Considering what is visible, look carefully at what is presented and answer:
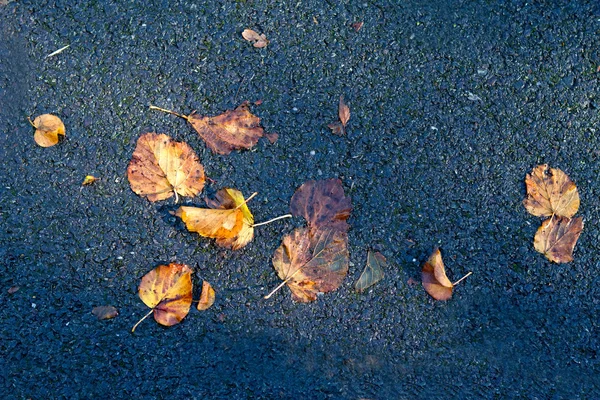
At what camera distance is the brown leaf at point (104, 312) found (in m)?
2.05

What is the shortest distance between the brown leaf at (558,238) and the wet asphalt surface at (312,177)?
40 millimetres

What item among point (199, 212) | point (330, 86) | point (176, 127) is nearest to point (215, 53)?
point (176, 127)

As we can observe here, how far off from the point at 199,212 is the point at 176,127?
0.38 m

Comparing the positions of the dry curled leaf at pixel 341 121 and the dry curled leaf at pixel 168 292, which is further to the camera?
the dry curled leaf at pixel 341 121

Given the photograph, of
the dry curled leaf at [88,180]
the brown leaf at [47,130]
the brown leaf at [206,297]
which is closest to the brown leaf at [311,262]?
the brown leaf at [206,297]

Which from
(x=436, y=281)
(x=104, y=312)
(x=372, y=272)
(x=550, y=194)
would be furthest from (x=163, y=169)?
(x=550, y=194)

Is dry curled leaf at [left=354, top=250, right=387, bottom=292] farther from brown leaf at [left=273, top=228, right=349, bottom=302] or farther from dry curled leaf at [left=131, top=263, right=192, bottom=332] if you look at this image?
dry curled leaf at [left=131, top=263, right=192, bottom=332]

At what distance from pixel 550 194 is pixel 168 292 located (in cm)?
163

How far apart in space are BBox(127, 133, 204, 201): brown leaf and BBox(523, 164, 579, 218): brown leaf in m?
1.39

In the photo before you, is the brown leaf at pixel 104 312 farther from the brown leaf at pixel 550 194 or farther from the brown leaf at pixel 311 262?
the brown leaf at pixel 550 194

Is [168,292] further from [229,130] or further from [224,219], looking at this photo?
[229,130]

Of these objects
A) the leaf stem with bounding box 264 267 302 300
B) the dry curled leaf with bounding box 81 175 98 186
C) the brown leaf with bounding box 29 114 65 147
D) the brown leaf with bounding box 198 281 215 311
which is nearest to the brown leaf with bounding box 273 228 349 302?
the leaf stem with bounding box 264 267 302 300

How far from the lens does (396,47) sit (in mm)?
2336

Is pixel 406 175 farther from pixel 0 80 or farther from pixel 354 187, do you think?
pixel 0 80
